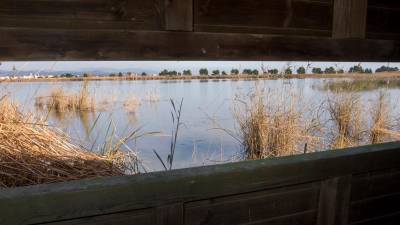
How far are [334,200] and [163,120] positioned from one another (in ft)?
18.7

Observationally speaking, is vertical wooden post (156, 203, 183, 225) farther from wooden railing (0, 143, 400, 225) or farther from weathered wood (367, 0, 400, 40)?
weathered wood (367, 0, 400, 40)

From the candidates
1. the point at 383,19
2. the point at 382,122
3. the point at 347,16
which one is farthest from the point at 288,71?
the point at 347,16

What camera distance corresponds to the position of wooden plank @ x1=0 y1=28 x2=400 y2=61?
4.07 feet

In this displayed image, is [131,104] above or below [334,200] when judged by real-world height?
below

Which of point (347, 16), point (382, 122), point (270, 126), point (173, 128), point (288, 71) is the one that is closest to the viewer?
point (347, 16)

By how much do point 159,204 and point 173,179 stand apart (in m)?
0.09

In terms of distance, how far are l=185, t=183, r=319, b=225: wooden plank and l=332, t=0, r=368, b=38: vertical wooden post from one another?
80cm

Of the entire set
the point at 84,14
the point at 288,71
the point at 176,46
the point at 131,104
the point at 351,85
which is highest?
the point at 84,14

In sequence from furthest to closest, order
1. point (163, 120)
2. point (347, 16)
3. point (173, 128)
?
point (163, 120) → point (173, 128) → point (347, 16)

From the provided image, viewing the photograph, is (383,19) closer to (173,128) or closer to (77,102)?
(173,128)

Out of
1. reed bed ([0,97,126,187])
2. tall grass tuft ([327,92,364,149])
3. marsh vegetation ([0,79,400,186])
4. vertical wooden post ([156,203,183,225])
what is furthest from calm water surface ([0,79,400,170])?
vertical wooden post ([156,203,183,225])

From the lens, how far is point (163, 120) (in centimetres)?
709

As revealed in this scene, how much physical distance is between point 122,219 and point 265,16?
1047 mm

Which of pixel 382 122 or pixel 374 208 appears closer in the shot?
pixel 374 208
